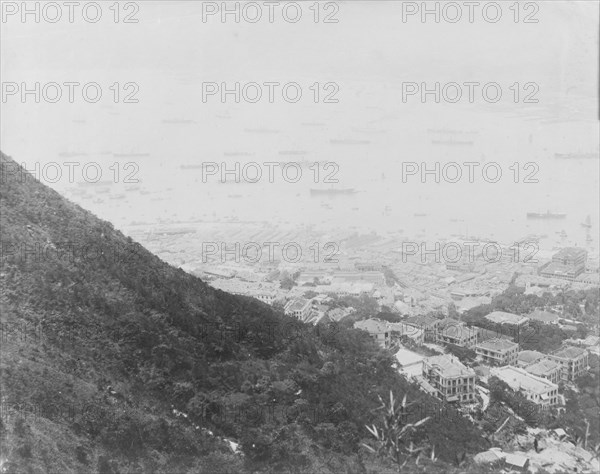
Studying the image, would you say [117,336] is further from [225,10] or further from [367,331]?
[225,10]

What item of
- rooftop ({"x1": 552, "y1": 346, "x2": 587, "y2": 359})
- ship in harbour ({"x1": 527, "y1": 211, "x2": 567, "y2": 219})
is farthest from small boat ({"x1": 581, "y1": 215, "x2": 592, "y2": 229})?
rooftop ({"x1": 552, "y1": 346, "x2": 587, "y2": 359})

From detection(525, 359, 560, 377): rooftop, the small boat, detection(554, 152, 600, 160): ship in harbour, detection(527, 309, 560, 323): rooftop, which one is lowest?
detection(525, 359, 560, 377): rooftop

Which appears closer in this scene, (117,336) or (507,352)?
(117,336)

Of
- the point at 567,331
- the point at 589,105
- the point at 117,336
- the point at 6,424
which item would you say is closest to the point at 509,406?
the point at 567,331

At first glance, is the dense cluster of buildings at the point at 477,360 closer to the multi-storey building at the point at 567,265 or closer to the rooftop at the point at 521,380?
the rooftop at the point at 521,380

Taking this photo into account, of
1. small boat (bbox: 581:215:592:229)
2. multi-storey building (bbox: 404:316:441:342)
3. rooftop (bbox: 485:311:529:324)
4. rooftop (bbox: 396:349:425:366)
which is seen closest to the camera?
rooftop (bbox: 396:349:425:366)

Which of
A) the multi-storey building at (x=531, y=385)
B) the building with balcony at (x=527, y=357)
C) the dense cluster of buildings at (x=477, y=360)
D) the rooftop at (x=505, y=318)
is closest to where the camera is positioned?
the dense cluster of buildings at (x=477, y=360)

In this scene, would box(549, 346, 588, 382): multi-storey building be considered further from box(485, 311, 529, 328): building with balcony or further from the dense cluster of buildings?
box(485, 311, 529, 328): building with balcony

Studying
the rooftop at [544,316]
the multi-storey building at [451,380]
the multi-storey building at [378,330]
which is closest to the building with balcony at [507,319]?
the rooftop at [544,316]
